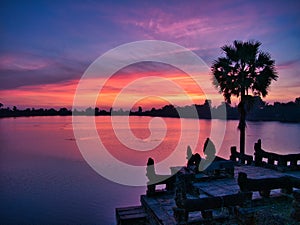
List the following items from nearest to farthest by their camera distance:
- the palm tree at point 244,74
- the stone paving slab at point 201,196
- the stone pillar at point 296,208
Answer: the stone pillar at point 296,208 < the stone paving slab at point 201,196 < the palm tree at point 244,74

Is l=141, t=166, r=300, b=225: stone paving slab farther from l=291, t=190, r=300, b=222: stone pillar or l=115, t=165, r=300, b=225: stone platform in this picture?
l=291, t=190, r=300, b=222: stone pillar

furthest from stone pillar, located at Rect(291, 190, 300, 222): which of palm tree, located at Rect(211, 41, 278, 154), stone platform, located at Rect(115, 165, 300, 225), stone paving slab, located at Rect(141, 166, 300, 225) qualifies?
palm tree, located at Rect(211, 41, 278, 154)

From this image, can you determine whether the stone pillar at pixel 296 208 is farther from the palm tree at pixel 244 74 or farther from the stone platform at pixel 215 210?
the palm tree at pixel 244 74

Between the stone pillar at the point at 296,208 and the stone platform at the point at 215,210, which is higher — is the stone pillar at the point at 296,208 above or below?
above

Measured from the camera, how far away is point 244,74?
20.8 meters

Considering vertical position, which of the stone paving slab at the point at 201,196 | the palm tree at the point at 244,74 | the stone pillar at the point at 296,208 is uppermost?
the palm tree at the point at 244,74

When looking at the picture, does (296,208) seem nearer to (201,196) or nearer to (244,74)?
(201,196)

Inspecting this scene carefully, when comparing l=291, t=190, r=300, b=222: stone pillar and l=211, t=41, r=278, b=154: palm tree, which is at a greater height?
l=211, t=41, r=278, b=154: palm tree

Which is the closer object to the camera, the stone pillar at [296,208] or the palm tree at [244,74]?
the stone pillar at [296,208]

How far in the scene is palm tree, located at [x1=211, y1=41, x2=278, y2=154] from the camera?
2044cm

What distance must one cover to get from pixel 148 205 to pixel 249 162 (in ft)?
32.3

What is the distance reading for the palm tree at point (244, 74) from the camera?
2044 centimetres

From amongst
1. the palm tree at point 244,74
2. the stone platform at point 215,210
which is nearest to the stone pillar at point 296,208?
the stone platform at point 215,210

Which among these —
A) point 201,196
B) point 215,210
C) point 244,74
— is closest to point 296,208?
point 215,210
